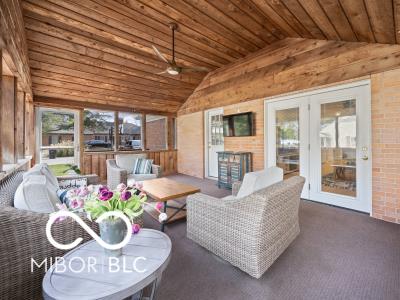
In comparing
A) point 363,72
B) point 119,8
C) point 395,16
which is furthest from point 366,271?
point 119,8

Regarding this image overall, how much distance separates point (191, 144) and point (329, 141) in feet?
13.3

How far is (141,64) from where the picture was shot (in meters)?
4.65

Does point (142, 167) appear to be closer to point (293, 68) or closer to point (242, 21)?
point (242, 21)

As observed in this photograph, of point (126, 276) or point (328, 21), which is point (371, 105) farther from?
point (126, 276)

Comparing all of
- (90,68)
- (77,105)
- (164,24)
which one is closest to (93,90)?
(77,105)

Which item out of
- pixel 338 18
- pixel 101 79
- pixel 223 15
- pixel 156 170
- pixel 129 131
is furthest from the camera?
pixel 129 131

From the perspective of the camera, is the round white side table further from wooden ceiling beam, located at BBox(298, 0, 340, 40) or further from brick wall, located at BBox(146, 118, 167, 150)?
brick wall, located at BBox(146, 118, 167, 150)

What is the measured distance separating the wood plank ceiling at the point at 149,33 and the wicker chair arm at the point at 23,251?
3.07 m

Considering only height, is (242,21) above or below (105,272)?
above

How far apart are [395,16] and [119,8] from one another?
3.50 metres

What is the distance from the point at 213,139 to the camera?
6.05 meters

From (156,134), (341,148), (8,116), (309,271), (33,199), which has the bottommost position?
(309,271)

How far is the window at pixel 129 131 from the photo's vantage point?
20.3 feet

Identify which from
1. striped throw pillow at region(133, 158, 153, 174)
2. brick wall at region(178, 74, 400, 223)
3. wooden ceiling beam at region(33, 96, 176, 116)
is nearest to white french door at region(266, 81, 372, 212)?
brick wall at region(178, 74, 400, 223)
